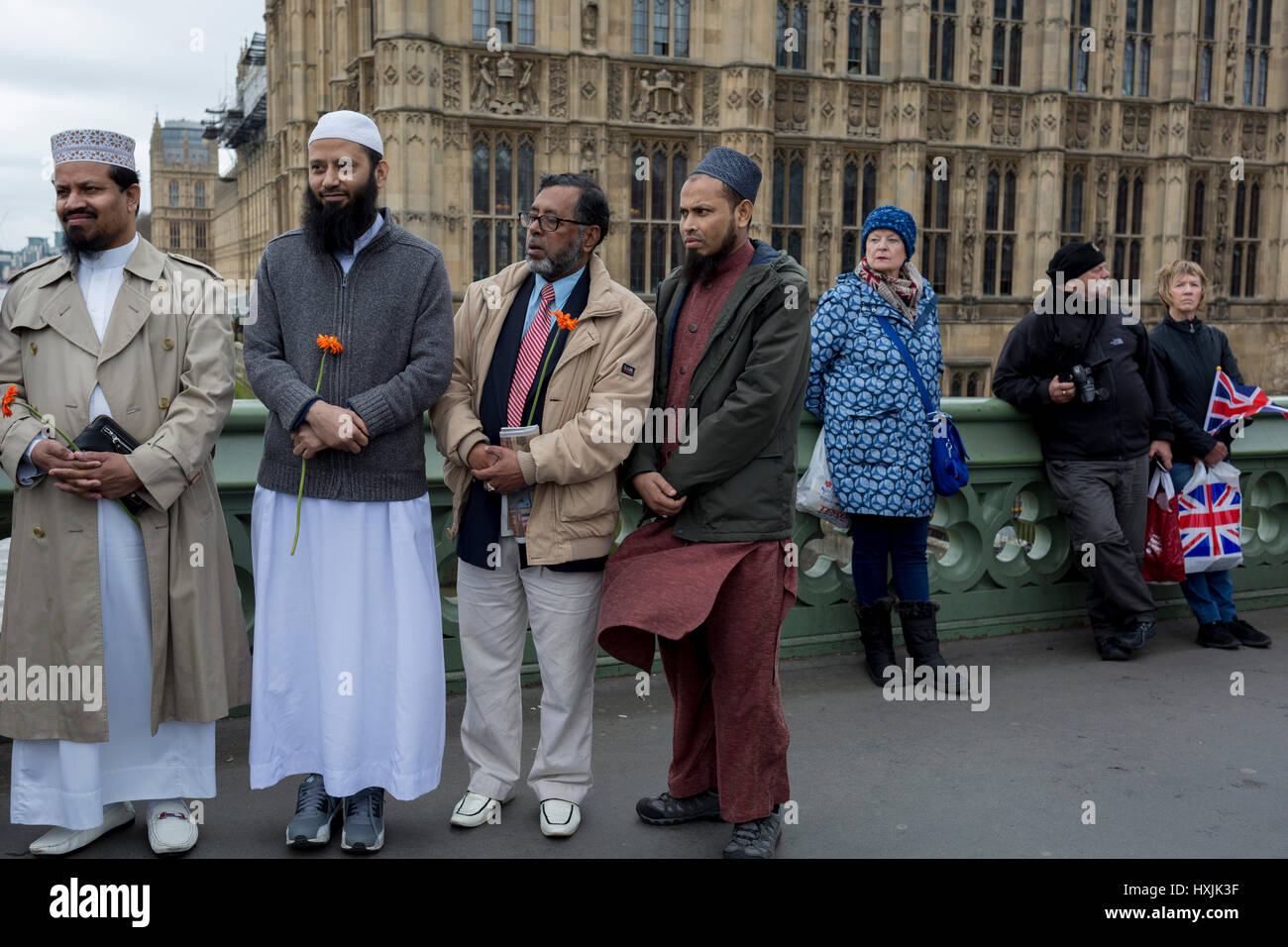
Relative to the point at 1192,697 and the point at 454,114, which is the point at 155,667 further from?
the point at 454,114

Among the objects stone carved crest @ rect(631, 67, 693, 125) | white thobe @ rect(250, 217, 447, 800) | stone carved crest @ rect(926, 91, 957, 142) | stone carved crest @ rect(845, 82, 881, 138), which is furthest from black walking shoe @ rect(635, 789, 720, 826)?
stone carved crest @ rect(926, 91, 957, 142)

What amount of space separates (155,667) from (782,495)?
1849 millimetres

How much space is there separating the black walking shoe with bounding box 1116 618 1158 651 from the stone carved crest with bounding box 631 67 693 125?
1775 centimetres

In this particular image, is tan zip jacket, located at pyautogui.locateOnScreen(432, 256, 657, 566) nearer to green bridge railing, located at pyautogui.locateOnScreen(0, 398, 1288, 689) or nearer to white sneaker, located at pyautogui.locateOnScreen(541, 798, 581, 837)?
white sneaker, located at pyautogui.locateOnScreen(541, 798, 581, 837)

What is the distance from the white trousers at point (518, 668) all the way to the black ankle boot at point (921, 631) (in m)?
1.90

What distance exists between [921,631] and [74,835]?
331 cm

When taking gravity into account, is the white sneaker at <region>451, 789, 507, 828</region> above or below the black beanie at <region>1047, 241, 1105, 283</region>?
below

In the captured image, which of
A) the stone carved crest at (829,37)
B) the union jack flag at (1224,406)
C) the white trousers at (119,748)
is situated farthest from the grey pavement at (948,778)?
the stone carved crest at (829,37)

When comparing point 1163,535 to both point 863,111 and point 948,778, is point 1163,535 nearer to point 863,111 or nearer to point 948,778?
point 948,778

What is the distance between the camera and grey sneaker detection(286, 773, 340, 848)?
3484 millimetres

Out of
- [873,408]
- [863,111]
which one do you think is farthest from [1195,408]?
[863,111]

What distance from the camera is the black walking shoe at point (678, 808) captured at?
147 inches

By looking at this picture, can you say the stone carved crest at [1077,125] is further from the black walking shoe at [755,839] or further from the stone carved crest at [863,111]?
the black walking shoe at [755,839]
